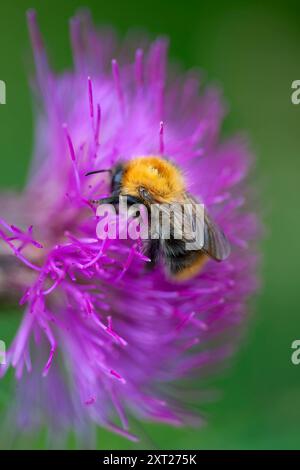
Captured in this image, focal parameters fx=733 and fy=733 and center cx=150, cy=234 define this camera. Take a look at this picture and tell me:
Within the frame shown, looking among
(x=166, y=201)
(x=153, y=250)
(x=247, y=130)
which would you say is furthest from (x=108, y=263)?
(x=247, y=130)

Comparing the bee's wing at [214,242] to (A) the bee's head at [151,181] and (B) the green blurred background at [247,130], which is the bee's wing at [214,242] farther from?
(B) the green blurred background at [247,130]

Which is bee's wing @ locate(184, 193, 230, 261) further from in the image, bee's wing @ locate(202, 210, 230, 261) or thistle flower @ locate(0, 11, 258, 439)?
thistle flower @ locate(0, 11, 258, 439)

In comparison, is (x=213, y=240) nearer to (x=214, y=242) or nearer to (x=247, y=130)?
(x=214, y=242)

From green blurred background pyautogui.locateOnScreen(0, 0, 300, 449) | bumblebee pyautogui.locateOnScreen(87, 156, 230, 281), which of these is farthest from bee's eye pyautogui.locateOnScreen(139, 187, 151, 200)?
green blurred background pyautogui.locateOnScreen(0, 0, 300, 449)

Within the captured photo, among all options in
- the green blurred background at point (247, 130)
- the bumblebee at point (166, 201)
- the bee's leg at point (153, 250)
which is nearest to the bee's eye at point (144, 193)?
the bumblebee at point (166, 201)

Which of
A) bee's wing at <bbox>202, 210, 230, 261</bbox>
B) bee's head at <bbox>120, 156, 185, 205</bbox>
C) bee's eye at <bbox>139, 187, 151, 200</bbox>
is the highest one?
bee's head at <bbox>120, 156, 185, 205</bbox>

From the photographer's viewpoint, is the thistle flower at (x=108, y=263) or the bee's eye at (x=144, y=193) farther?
the thistle flower at (x=108, y=263)
